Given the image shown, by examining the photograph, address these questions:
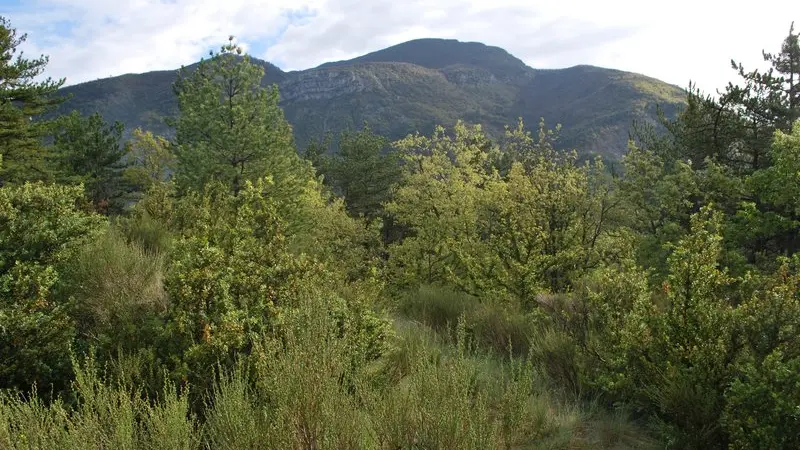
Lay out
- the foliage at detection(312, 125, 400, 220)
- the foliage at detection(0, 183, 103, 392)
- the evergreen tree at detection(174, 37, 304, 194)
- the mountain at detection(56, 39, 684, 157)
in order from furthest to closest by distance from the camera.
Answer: the mountain at detection(56, 39, 684, 157) < the foliage at detection(312, 125, 400, 220) < the evergreen tree at detection(174, 37, 304, 194) < the foliage at detection(0, 183, 103, 392)

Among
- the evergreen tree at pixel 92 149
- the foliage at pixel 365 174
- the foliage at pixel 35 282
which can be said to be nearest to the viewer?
the foliage at pixel 35 282

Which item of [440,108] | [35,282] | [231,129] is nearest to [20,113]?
[231,129]

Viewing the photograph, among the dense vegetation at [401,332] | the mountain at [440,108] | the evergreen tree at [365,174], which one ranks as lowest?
the dense vegetation at [401,332]


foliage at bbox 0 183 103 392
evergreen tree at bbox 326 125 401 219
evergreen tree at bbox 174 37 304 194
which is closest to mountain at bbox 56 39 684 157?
evergreen tree at bbox 326 125 401 219

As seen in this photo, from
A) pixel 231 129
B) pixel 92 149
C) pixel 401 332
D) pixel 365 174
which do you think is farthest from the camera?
pixel 365 174

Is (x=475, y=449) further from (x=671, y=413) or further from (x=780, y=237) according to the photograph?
(x=780, y=237)

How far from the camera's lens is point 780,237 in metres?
11.6

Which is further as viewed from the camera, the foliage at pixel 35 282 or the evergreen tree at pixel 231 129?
the evergreen tree at pixel 231 129

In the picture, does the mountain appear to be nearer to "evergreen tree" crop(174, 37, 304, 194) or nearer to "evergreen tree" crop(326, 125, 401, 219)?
"evergreen tree" crop(326, 125, 401, 219)

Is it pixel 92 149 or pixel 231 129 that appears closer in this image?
pixel 231 129

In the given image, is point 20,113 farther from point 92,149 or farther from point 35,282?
point 35,282

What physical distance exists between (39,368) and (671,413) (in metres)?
6.09

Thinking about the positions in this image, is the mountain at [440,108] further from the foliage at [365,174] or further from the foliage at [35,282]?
the foliage at [35,282]

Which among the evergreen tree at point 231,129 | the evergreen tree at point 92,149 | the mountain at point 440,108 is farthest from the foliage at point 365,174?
the mountain at point 440,108
